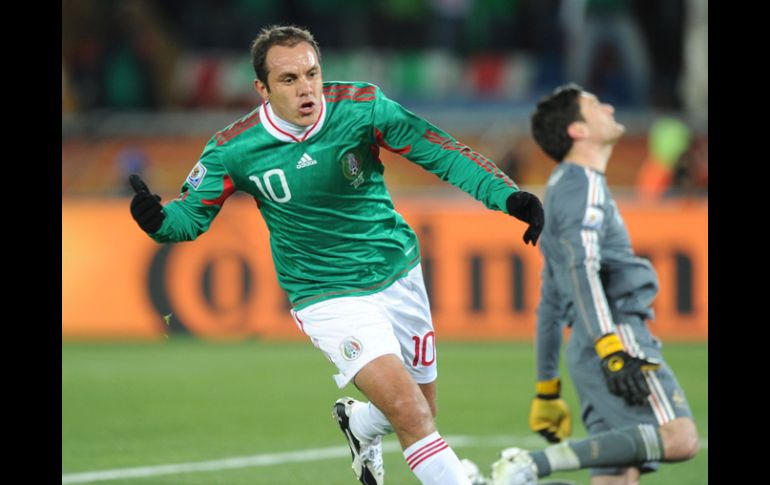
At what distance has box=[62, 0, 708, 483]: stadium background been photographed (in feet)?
32.6

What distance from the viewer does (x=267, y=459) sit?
7.93 meters

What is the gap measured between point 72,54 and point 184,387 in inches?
458

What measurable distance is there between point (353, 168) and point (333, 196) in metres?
0.16

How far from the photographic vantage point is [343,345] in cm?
578

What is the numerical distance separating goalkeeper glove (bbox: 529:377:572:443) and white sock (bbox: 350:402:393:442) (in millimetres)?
787

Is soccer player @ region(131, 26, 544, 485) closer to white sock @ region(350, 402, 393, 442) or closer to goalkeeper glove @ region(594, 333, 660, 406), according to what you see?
white sock @ region(350, 402, 393, 442)

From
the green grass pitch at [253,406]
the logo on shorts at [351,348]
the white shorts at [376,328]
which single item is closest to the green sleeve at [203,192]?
the white shorts at [376,328]

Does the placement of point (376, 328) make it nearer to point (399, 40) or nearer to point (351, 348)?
point (351, 348)

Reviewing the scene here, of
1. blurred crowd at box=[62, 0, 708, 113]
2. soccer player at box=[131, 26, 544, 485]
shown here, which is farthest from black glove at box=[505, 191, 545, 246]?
blurred crowd at box=[62, 0, 708, 113]

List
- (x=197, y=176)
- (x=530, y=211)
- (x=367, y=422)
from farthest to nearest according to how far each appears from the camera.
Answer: (x=367, y=422)
(x=197, y=176)
(x=530, y=211)

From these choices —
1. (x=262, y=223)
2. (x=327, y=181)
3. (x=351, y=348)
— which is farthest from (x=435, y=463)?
(x=262, y=223)

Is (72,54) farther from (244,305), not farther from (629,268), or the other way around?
(629,268)

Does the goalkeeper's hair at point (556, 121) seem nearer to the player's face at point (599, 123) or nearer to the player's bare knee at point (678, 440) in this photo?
the player's face at point (599, 123)
